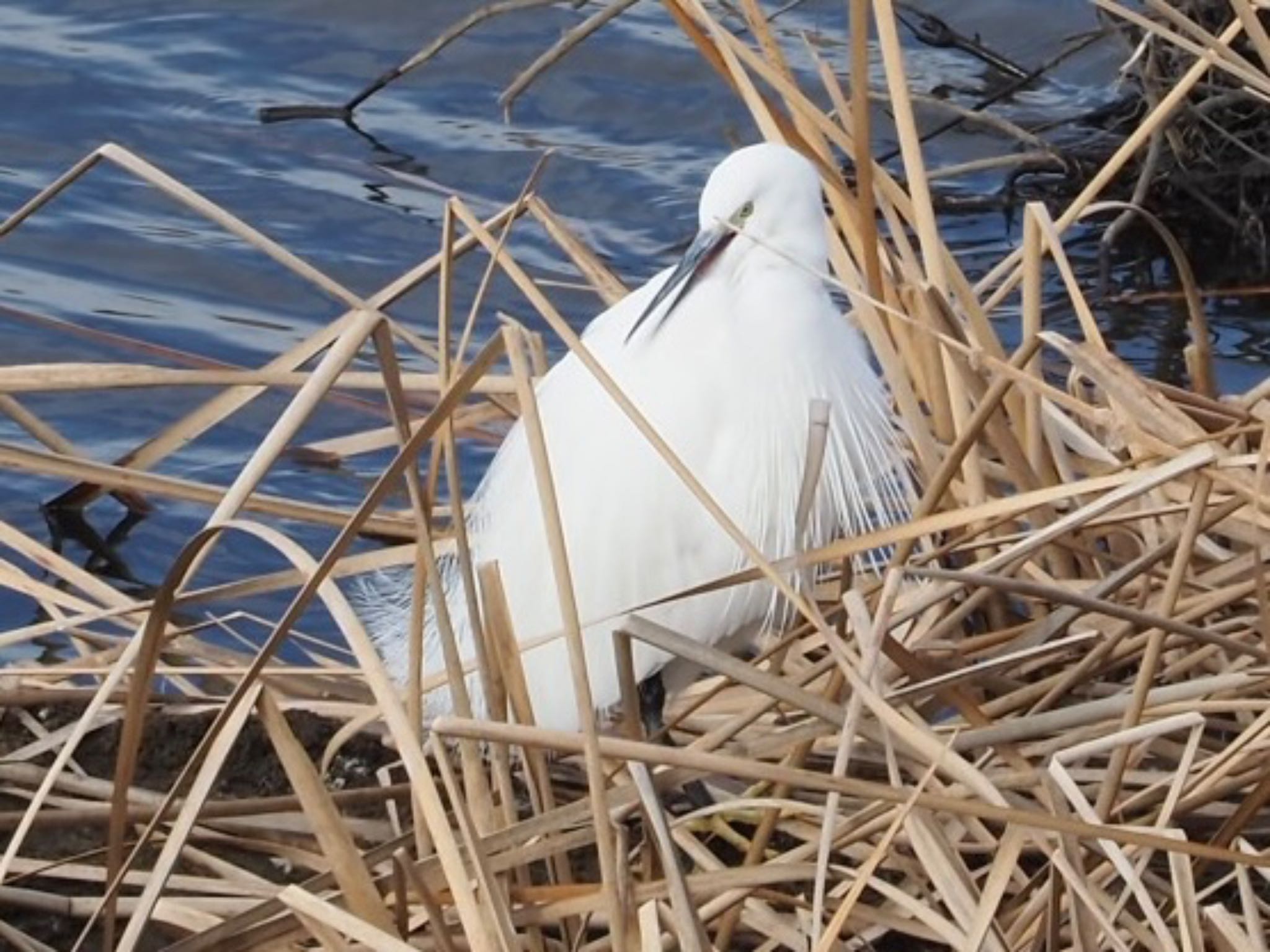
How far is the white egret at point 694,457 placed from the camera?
2.70 metres

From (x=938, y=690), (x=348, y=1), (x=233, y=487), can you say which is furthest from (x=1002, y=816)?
(x=348, y=1)

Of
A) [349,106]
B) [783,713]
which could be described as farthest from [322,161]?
[783,713]

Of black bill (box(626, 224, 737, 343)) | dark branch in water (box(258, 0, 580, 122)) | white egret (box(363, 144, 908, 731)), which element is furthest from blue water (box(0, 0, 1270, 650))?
black bill (box(626, 224, 737, 343))

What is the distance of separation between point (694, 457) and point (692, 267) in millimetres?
221

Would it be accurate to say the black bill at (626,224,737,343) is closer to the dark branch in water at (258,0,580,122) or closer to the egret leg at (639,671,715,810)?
the egret leg at (639,671,715,810)

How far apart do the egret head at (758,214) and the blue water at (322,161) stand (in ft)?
4.65

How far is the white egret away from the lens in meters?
2.70

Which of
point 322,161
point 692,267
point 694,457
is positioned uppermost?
point 692,267

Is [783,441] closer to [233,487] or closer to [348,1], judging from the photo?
[233,487]

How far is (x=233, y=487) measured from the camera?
1737 millimetres

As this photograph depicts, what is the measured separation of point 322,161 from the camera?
17.9 feet

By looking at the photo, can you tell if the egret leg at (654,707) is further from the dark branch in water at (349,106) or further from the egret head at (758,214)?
the dark branch in water at (349,106)

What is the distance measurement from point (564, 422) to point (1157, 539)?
67cm

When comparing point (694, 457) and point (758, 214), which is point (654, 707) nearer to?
point (694, 457)
